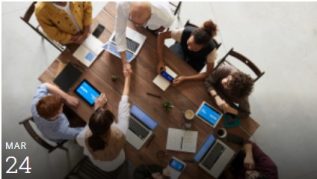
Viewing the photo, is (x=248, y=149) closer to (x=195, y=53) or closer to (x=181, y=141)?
(x=181, y=141)

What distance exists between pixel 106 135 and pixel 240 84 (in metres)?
1.11

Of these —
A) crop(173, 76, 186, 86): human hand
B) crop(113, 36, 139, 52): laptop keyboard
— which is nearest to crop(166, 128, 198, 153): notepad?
crop(173, 76, 186, 86): human hand

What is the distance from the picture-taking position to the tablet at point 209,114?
8.82ft

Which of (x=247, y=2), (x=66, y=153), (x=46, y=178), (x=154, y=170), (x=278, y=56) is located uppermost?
(x=247, y=2)

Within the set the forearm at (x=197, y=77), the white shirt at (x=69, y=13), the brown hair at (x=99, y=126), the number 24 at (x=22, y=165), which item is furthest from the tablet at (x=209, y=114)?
the number 24 at (x=22, y=165)

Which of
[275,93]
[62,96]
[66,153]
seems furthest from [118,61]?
[275,93]

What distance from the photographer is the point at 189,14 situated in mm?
3922

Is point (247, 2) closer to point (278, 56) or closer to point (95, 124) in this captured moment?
point (278, 56)

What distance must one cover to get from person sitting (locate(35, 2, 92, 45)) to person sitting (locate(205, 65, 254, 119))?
117cm

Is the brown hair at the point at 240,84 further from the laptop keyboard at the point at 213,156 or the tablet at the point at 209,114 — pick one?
the laptop keyboard at the point at 213,156

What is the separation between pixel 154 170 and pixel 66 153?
1211 mm

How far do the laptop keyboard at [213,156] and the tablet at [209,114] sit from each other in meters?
0.18

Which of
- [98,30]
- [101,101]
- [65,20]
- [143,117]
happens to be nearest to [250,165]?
[143,117]

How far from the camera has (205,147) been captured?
104 inches
